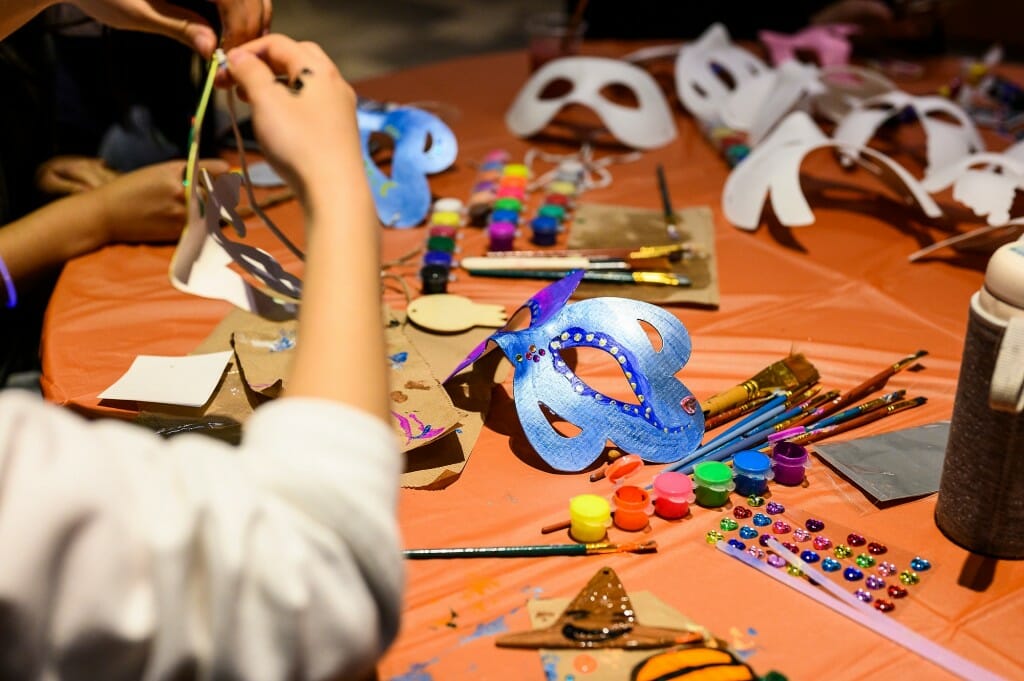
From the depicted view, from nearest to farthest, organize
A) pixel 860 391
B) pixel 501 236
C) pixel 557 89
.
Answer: pixel 860 391
pixel 501 236
pixel 557 89

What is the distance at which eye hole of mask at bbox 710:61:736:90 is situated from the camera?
2.30 m

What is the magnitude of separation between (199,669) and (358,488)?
13 centimetres

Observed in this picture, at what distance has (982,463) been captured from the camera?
88cm

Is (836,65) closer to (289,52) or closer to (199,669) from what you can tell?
(289,52)

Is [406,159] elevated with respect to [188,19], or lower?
lower

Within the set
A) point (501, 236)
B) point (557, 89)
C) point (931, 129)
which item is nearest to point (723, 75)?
point (557, 89)

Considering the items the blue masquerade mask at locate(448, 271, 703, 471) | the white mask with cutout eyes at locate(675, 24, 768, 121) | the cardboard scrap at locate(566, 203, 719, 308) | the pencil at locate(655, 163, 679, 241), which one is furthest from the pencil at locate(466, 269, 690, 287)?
the white mask with cutout eyes at locate(675, 24, 768, 121)

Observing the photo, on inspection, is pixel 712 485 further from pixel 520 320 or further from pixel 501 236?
pixel 501 236

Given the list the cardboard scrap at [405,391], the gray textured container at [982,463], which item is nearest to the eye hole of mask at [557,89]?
the cardboard scrap at [405,391]

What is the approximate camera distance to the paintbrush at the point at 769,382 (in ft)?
3.75

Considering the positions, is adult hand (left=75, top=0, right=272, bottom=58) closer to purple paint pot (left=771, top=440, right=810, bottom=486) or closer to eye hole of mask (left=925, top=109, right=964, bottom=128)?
purple paint pot (left=771, top=440, right=810, bottom=486)

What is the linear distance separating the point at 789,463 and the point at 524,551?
0.30m

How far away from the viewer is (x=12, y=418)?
55cm

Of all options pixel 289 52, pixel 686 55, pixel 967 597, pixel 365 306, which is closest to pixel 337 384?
pixel 365 306
